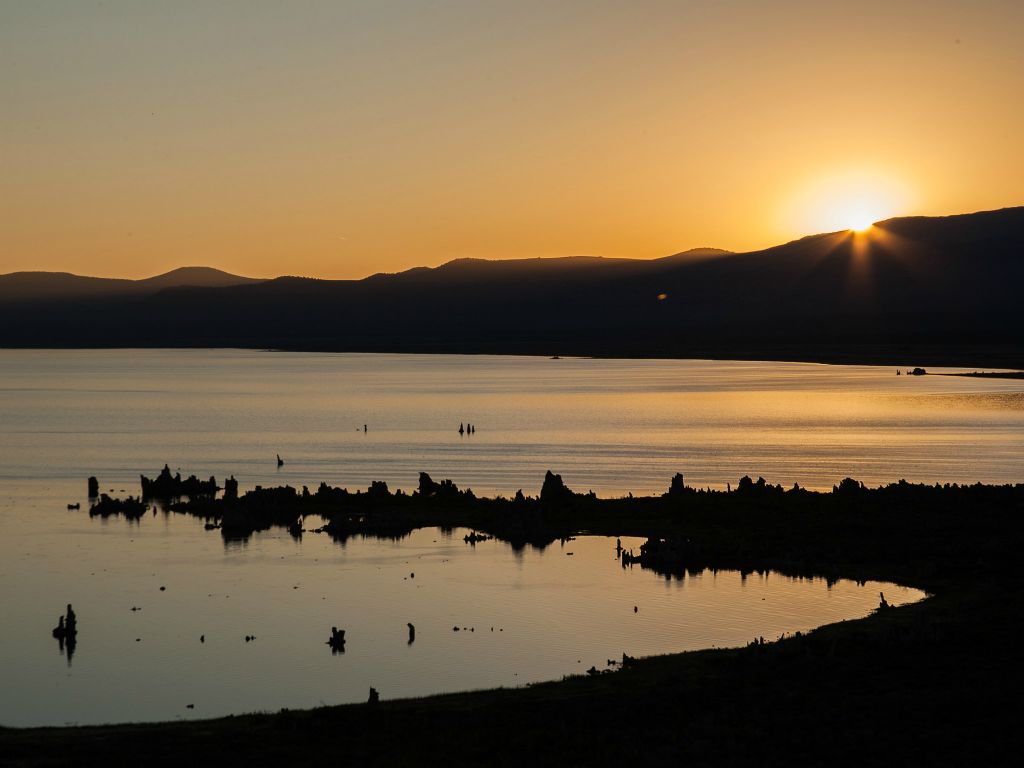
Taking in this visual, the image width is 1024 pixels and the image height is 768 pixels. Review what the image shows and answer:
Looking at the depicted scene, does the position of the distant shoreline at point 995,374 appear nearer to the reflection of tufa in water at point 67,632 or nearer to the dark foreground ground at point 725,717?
the dark foreground ground at point 725,717

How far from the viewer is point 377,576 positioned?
45.3 meters

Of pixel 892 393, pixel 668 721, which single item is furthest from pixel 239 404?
pixel 668 721

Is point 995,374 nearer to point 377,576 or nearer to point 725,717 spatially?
point 377,576

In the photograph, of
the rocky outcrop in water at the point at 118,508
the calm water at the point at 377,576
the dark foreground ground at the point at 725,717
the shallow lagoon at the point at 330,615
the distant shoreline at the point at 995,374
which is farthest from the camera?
the distant shoreline at the point at 995,374

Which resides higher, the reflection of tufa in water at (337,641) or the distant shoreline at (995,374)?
the distant shoreline at (995,374)

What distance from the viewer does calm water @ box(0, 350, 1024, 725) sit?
32.8 meters

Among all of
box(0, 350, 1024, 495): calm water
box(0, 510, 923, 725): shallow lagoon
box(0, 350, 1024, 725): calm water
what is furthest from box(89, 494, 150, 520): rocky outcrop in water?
box(0, 350, 1024, 495): calm water

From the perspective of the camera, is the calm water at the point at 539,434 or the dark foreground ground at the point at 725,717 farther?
the calm water at the point at 539,434

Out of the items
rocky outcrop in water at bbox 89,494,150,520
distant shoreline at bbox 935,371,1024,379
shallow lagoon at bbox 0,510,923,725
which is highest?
distant shoreline at bbox 935,371,1024,379

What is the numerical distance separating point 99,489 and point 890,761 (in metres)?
58.1

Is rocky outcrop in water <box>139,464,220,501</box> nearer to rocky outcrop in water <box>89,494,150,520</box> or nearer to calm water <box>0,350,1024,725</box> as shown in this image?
rocky outcrop in water <box>89,494,150,520</box>

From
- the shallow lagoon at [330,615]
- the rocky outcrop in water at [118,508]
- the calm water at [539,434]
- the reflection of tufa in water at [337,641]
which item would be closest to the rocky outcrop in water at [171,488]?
the rocky outcrop in water at [118,508]

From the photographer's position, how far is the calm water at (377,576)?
32.8 m

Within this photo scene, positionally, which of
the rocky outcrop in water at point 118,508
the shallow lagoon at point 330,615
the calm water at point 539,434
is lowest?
the shallow lagoon at point 330,615
